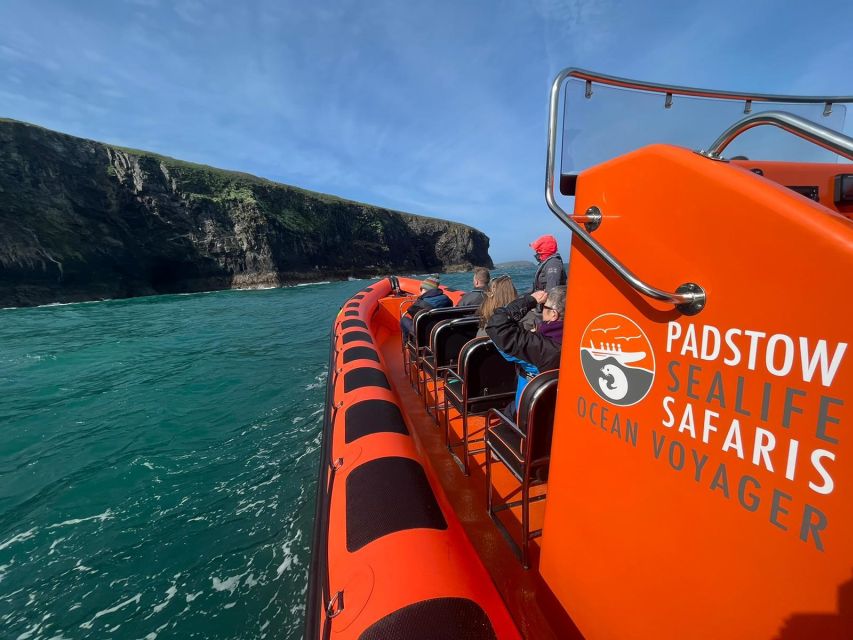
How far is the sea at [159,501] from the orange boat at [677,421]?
4.02 ft

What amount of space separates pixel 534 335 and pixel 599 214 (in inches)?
44.8

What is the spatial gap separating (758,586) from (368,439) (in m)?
2.09

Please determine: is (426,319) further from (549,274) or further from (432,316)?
(549,274)

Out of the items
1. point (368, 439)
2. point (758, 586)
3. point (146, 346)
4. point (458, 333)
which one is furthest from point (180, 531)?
point (146, 346)

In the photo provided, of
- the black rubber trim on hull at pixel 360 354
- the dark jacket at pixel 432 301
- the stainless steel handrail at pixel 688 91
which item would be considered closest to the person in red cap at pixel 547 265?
the dark jacket at pixel 432 301

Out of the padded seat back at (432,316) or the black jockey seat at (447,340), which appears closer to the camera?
the black jockey seat at (447,340)

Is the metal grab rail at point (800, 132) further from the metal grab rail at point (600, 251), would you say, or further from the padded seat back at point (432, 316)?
the padded seat back at point (432, 316)

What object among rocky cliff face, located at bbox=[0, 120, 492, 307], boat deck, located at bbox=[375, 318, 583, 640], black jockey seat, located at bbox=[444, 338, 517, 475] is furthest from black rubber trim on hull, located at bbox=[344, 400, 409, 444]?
rocky cliff face, located at bbox=[0, 120, 492, 307]

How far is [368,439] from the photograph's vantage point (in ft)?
8.36

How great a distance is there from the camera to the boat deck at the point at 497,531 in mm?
1623

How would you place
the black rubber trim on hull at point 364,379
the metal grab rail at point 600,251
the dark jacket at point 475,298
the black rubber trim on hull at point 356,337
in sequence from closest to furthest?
1. the metal grab rail at point 600,251
2. the black rubber trim on hull at point 364,379
3. the dark jacket at point 475,298
4. the black rubber trim on hull at point 356,337

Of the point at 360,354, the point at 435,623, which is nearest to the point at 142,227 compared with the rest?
the point at 360,354

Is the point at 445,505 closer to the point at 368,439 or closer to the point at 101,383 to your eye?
the point at 368,439

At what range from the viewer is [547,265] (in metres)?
3.87
